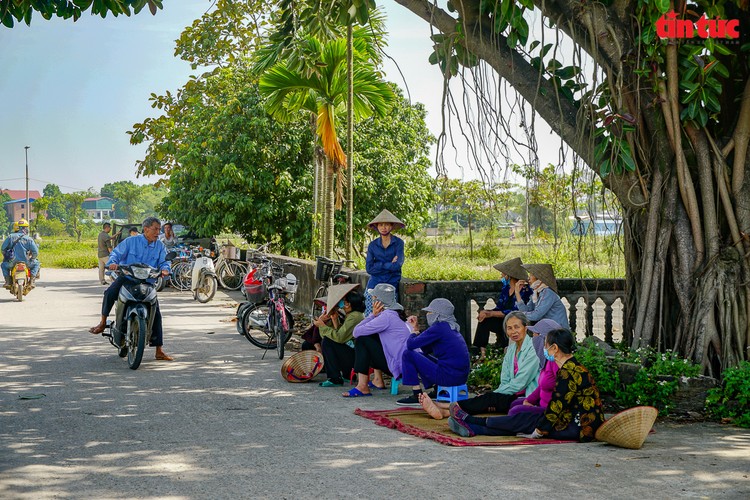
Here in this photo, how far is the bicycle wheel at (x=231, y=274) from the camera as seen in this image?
2448 centimetres

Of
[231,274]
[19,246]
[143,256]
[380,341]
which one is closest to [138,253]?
[143,256]

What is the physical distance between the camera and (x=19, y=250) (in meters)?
21.4

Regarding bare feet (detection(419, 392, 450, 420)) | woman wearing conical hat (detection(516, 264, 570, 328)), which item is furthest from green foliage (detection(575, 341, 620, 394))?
bare feet (detection(419, 392, 450, 420))

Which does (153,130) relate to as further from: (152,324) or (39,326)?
(152,324)

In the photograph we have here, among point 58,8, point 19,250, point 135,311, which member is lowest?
point 135,311

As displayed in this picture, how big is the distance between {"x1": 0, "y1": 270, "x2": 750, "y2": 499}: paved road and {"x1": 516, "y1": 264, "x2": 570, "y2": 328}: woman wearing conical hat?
175 cm

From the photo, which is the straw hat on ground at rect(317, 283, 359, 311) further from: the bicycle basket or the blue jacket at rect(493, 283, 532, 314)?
the bicycle basket

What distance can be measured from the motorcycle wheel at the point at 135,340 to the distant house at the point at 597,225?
4.91 meters

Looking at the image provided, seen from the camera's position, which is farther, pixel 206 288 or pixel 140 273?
pixel 206 288

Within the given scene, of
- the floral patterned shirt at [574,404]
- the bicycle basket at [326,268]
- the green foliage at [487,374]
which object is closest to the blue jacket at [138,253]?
the bicycle basket at [326,268]

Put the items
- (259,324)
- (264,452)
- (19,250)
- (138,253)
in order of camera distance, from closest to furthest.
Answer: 1. (264,452)
2. (138,253)
3. (259,324)
4. (19,250)

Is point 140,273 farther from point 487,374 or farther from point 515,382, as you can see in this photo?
point 515,382

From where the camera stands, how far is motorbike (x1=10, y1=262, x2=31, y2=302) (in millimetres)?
20812

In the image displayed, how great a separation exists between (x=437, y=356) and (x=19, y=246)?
15141 millimetres
